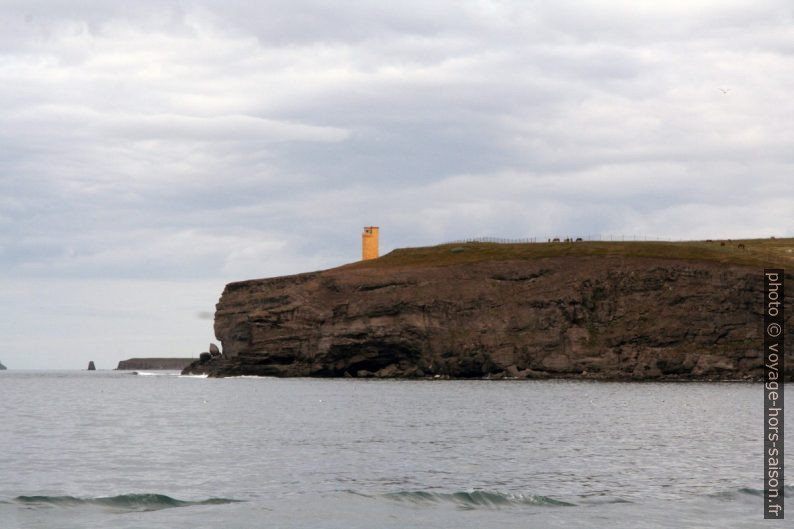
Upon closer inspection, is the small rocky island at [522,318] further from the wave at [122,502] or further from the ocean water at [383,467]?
the wave at [122,502]

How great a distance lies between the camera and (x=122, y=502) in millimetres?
36125

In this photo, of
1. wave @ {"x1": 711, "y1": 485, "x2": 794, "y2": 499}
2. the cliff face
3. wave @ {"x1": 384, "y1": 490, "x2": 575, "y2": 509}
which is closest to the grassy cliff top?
the cliff face

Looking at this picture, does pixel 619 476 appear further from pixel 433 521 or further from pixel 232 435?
pixel 232 435

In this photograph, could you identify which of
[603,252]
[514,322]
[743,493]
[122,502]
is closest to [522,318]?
[514,322]

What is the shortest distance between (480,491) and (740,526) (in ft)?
30.4

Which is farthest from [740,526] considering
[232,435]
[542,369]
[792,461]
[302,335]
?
[302,335]

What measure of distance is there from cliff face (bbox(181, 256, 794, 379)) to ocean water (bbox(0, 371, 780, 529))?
218 ft

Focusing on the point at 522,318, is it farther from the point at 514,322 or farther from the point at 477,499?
the point at 477,499

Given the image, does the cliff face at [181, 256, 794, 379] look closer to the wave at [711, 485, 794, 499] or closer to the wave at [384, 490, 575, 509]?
the wave at [711, 485, 794, 499]

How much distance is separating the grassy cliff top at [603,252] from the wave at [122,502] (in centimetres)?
13397

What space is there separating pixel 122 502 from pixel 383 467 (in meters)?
12.7

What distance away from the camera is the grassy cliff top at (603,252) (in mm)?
161750

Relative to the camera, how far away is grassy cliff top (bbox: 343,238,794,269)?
161750 millimetres

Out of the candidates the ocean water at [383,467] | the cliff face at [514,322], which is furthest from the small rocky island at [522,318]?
the ocean water at [383,467]
